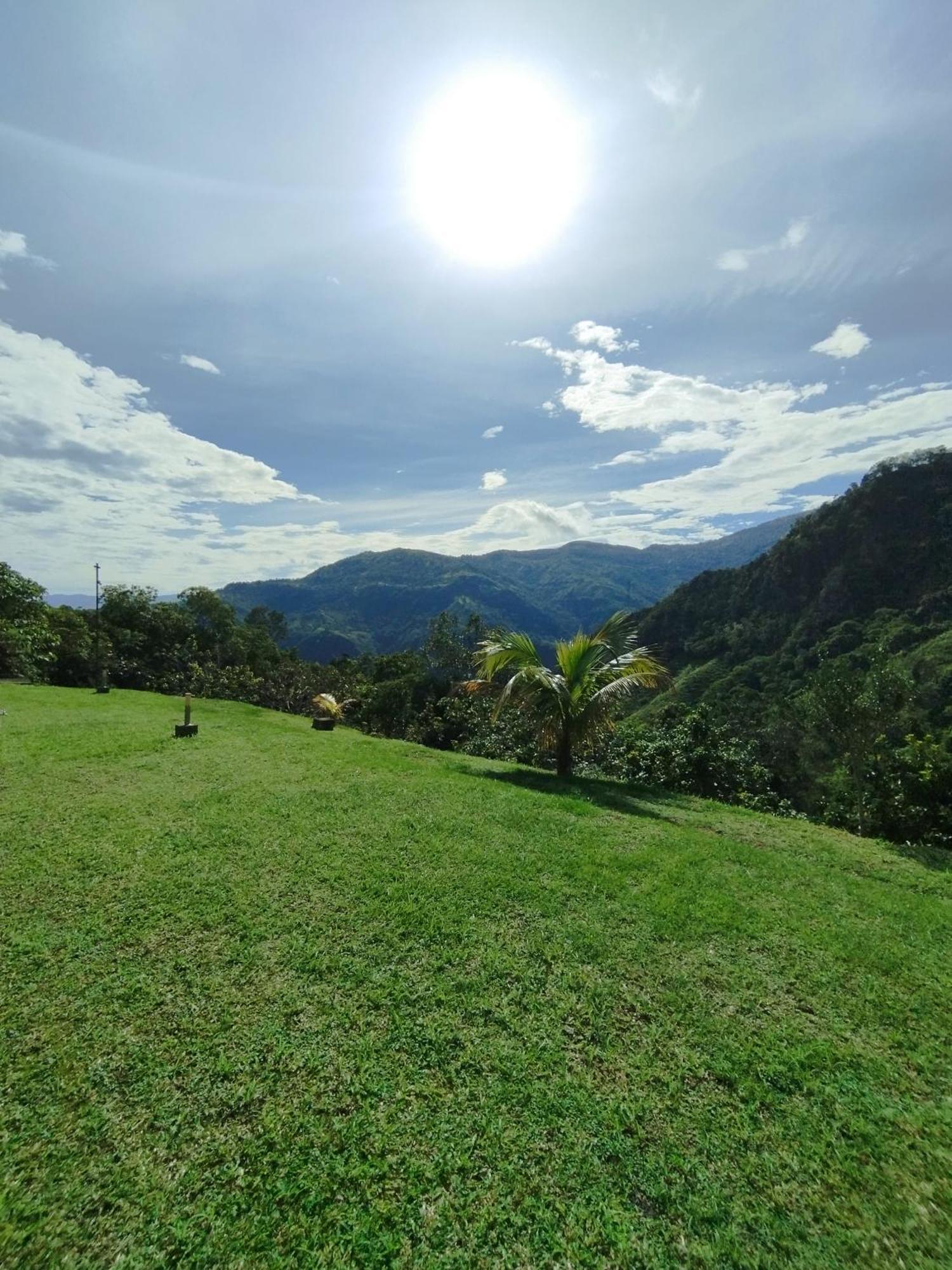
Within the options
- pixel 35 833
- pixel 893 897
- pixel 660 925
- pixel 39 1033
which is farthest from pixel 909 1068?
pixel 35 833

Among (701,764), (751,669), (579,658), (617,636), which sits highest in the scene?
(617,636)

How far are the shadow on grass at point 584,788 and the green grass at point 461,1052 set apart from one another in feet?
5.88

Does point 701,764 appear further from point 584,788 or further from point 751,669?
point 751,669

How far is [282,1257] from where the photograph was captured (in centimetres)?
230

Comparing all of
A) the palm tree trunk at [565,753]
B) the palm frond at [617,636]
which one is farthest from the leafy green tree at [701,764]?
the palm frond at [617,636]

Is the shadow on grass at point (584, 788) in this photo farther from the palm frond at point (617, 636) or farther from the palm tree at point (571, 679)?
the palm frond at point (617, 636)

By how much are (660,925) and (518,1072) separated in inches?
83.2

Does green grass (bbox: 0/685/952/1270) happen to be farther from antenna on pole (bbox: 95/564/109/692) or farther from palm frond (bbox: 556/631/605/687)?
antenna on pole (bbox: 95/564/109/692)

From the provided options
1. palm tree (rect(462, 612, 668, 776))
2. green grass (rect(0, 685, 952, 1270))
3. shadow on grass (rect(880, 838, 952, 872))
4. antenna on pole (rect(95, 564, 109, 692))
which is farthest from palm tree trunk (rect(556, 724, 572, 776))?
antenna on pole (rect(95, 564, 109, 692))

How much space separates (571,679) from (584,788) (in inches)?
80.5

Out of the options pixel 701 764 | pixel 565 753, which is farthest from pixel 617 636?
pixel 701 764

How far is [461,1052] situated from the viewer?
3.39m

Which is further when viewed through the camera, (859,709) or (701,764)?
(859,709)

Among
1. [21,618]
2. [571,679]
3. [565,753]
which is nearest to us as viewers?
[565,753]
